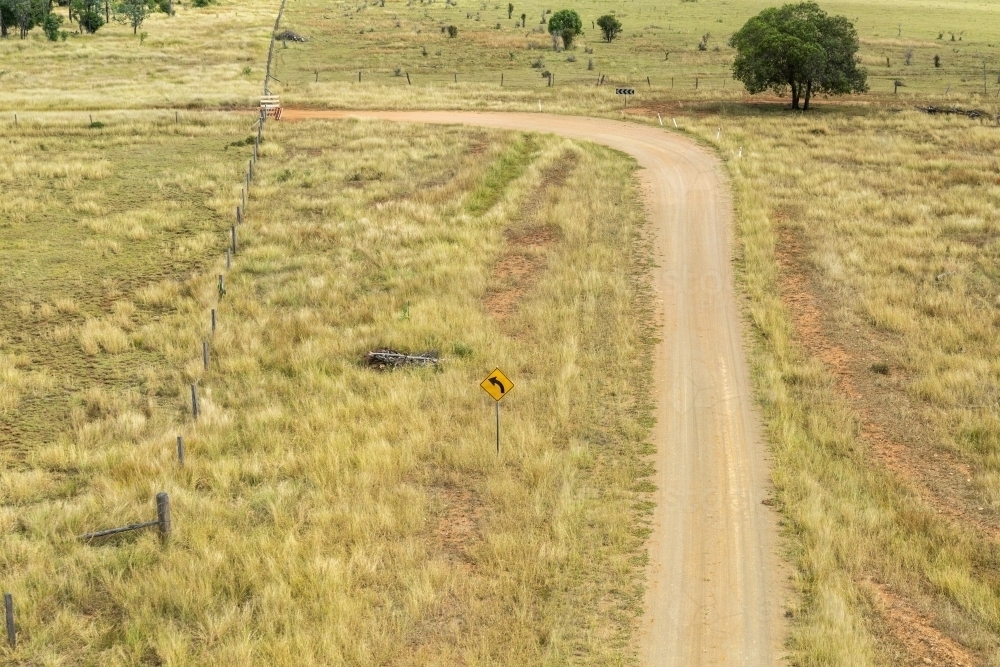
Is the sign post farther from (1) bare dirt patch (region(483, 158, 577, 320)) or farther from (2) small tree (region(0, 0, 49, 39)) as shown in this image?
(2) small tree (region(0, 0, 49, 39))

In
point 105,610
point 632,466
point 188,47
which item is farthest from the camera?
point 188,47

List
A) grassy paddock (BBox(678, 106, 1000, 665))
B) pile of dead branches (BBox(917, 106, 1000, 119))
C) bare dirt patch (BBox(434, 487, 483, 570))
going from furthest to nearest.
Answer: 1. pile of dead branches (BBox(917, 106, 1000, 119))
2. bare dirt patch (BBox(434, 487, 483, 570))
3. grassy paddock (BBox(678, 106, 1000, 665))

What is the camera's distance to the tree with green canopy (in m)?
50.4

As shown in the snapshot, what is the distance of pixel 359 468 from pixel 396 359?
15.9 feet

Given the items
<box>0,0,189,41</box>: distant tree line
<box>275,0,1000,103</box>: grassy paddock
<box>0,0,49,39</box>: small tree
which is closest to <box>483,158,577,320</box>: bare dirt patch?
<box>275,0,1000,103</box>: grassy paddock

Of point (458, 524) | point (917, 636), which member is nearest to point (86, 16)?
point (458, 524)

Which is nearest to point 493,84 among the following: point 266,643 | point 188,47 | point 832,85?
point 832,85

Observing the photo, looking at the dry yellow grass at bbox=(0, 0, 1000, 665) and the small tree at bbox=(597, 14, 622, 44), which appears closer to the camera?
the dry yellow grass at bbox=(0, 0, 1000, 665)

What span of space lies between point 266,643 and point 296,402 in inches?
309

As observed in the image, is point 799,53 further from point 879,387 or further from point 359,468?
point 359,468

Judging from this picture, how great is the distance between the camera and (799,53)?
164 ft

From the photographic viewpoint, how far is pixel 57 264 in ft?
91.1

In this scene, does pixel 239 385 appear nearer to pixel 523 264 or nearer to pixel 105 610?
pixel 105 610

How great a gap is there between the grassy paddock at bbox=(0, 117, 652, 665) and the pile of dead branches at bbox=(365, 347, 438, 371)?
38cm
